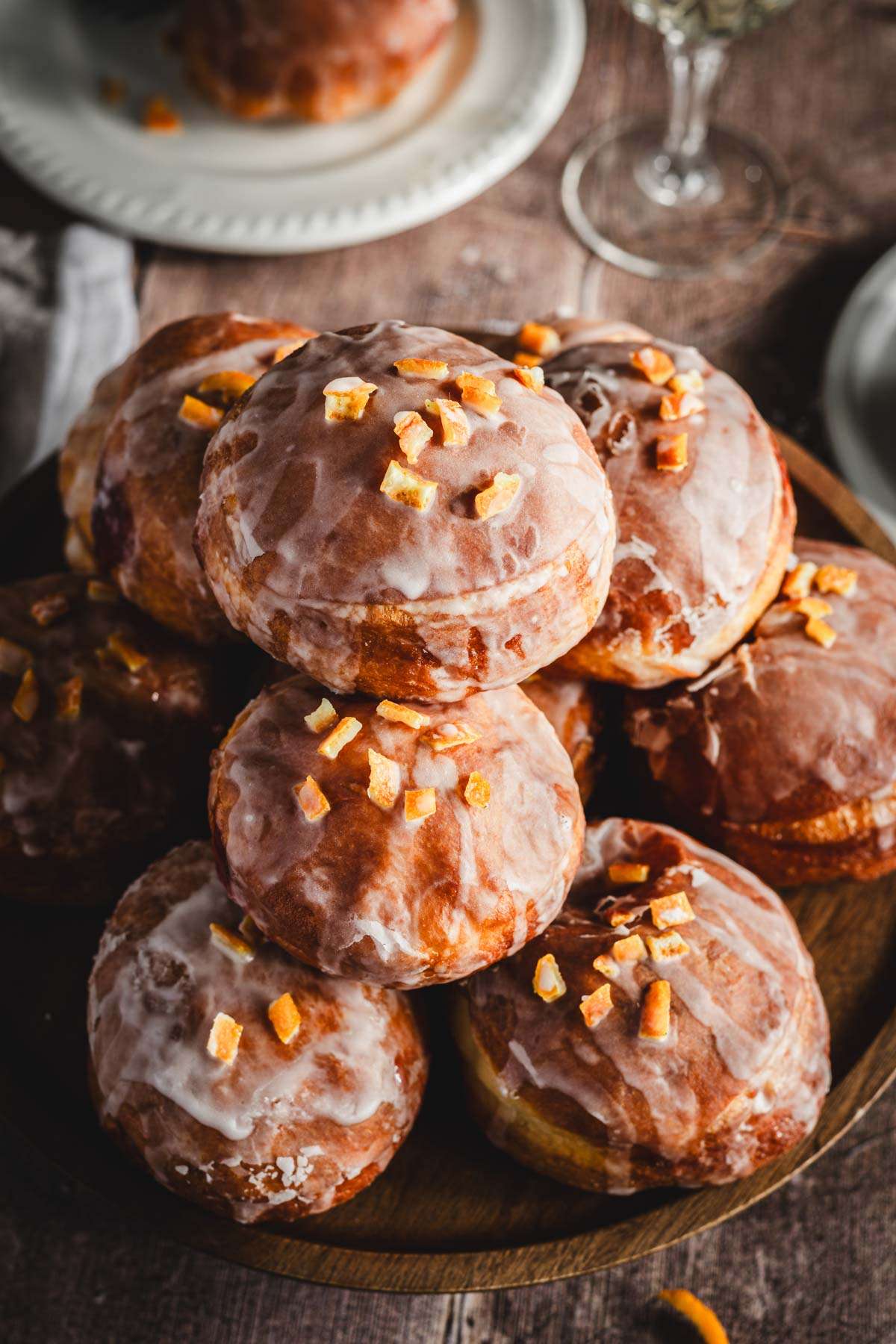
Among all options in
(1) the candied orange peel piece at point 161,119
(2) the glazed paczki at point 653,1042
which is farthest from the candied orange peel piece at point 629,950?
(1) the candied orange peel piece at point 161,119

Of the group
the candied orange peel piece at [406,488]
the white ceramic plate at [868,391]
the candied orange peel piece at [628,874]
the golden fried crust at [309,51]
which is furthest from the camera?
the golden fried crust at [309,51]

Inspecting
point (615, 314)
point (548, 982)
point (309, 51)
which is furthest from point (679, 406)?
point (309, 51)

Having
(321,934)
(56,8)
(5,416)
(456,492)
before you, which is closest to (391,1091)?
(321,934)

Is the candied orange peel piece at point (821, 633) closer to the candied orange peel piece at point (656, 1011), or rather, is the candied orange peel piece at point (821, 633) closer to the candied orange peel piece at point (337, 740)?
the candied orange peel piece at point (656, 1011)

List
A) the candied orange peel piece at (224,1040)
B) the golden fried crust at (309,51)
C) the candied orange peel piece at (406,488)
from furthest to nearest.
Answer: the golden fried crust at (309,51) < the candied orange peel piece at (224,1040) < the candied orange peel piece at (406,488)

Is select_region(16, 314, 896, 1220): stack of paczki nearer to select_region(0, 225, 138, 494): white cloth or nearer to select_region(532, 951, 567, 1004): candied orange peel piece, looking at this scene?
select_region(532, 951, 567, 1004): candied orange peel piece

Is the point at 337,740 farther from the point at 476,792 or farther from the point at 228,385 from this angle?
the point at 228,385

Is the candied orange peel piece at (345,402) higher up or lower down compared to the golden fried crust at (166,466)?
higher up

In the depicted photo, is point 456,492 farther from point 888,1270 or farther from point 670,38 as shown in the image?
point 670,38
